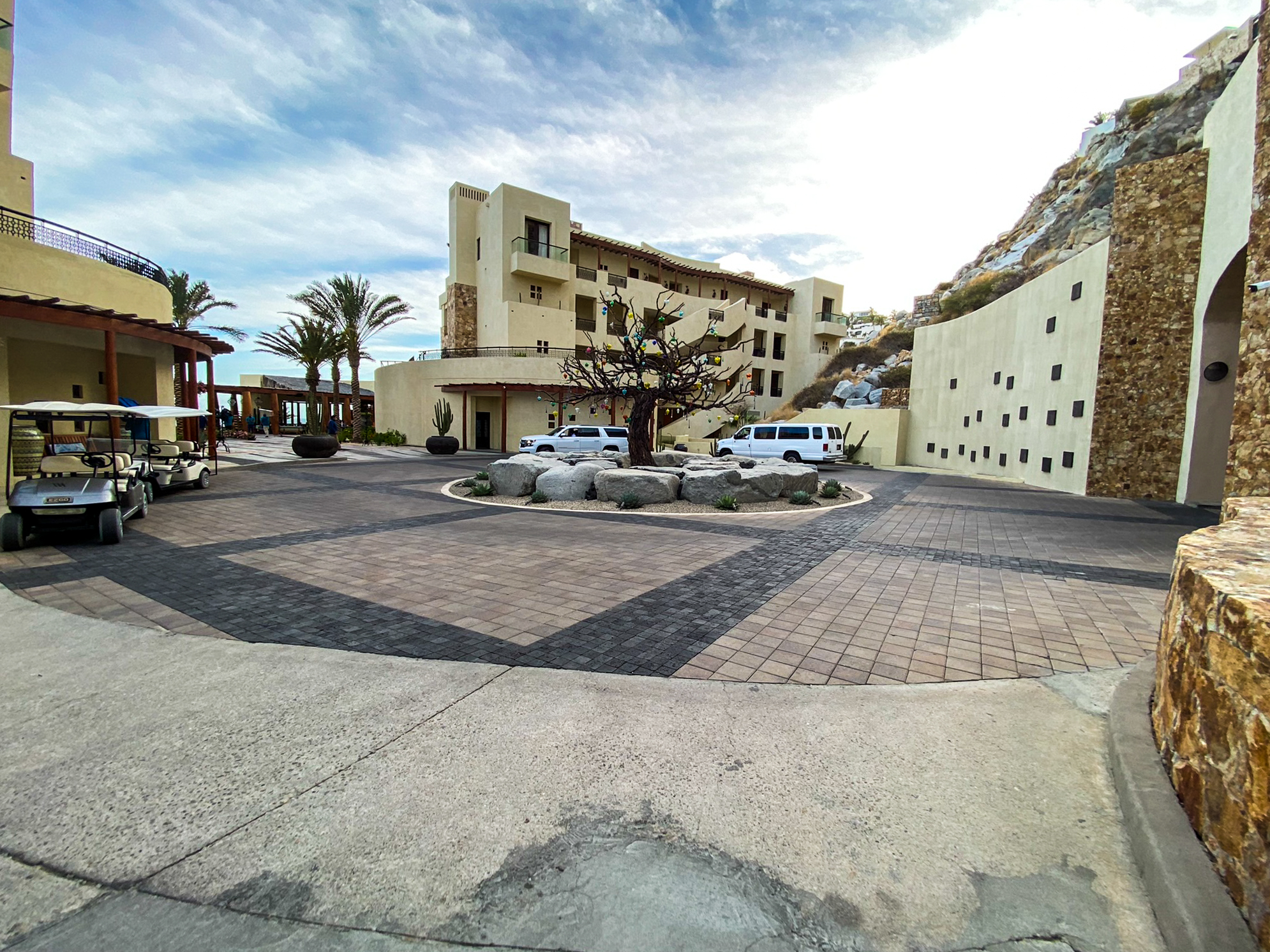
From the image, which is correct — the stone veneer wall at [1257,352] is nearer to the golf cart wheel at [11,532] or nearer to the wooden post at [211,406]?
the golf cart wheel at [11,532]

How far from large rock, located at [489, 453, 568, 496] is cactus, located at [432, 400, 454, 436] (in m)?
18.7

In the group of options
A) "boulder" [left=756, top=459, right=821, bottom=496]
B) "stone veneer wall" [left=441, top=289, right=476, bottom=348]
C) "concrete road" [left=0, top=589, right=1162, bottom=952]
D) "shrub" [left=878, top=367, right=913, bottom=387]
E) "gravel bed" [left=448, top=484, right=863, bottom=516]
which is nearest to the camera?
"concrete road" [left=0, top=589, right=1162, bottom=952]

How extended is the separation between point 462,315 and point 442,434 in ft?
32.7

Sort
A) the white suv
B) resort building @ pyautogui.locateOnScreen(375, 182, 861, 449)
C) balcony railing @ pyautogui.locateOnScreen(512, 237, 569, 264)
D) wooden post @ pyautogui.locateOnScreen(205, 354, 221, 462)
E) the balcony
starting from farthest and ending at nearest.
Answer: balcony railing @ pyautogui.locateOnScreen(512, 237, 569, 264) < the balcony < resort building @ pyautogui.locateOnScreen(375, 182, 861, 449) < the white suv < wooden post @ pyautogui.locateOnScreen(205, 354, 221, 462)

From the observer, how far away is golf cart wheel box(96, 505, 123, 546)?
25.4ft

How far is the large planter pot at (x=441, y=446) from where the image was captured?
27750mm

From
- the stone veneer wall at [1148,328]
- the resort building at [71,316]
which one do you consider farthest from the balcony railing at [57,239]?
the stone veneer wall at [1148,328]

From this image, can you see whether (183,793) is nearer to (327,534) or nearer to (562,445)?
(327,534)

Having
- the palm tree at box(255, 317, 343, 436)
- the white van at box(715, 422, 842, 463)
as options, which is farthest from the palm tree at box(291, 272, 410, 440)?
the white van at box(715, 422, 842, 463)

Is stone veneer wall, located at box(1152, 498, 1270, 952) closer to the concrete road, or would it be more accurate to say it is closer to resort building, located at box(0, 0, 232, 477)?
the concrete road

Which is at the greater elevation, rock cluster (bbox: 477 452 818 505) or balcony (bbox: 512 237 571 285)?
balcony (bbox: 512 237 571 285)

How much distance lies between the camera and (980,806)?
8.63 ft

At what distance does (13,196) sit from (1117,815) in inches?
1034

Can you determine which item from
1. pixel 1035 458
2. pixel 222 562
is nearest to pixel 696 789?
pixel 222 562
